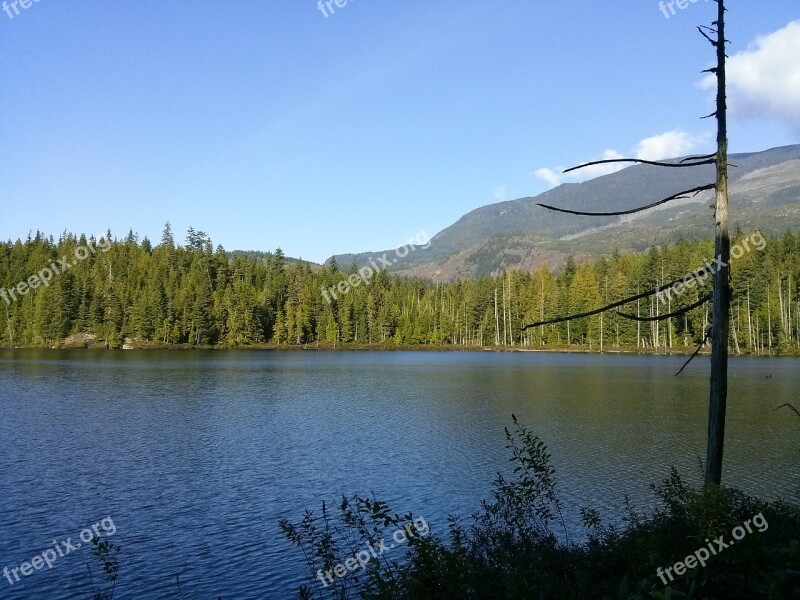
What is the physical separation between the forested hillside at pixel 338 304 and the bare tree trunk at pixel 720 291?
109220mm

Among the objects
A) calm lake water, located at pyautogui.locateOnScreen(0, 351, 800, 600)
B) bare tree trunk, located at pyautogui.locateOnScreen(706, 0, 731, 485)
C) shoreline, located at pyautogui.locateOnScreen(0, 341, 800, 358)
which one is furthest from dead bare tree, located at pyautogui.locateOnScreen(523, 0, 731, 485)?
shoreline, located at pyautogui.locateOnScreen(0, 341, 800, 358)

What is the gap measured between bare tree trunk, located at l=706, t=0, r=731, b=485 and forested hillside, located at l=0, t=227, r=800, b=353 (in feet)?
358

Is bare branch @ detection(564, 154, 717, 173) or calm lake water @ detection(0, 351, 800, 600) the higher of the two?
bare branch @ detection(564, 154, 717, 173)

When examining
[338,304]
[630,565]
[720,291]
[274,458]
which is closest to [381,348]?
[338,304]

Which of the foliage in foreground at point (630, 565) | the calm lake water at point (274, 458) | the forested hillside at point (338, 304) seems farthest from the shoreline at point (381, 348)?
the foliage in foreground at point (630, 565)

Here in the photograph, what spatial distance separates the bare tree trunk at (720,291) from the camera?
32.8 ft

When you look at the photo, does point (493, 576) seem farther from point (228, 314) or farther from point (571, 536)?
point (228, 314)

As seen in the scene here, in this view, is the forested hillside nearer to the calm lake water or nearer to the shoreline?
the shoreline

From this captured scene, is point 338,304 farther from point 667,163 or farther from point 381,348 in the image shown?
point 667,163

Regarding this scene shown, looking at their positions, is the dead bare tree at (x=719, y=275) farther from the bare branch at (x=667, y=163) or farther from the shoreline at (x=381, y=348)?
the shoreline at (x=381, y=348)

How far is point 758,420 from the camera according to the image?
35.2m

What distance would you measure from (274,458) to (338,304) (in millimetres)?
122781

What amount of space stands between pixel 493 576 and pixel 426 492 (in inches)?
449

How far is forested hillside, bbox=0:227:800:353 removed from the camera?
116m
